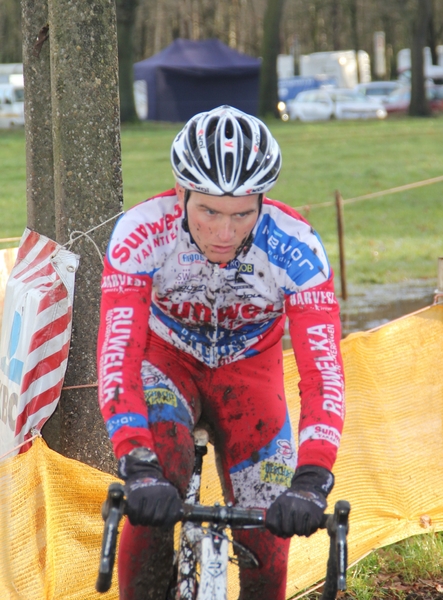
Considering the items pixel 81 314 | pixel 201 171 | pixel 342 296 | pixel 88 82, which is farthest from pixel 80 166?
pixel 342 296

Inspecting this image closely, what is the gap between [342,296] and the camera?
1055cm

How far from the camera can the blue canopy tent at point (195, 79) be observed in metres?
43.4

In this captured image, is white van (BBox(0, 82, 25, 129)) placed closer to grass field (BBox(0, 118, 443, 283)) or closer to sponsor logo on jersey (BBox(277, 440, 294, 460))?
grass field (BBox(0, 118, 443, 283))

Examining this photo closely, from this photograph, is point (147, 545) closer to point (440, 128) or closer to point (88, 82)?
point (88, 82)

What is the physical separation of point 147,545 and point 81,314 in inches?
62.0

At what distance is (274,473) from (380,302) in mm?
7567

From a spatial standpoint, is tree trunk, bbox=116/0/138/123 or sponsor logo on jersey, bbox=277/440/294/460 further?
tree trunk, bbox=116/0/138/123

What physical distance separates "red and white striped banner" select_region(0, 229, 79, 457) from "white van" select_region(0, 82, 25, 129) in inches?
1382

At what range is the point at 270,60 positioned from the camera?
38.8 metres

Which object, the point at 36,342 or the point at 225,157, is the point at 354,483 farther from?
the point at 225,157

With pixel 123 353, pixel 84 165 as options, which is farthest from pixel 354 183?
pixel 123 353

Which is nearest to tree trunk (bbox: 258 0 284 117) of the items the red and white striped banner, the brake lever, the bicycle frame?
the red and white striped banner

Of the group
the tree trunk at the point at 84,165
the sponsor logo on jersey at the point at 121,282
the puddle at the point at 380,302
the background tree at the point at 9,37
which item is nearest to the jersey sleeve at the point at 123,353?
the sponsor logo on jersey at the point at 121,282

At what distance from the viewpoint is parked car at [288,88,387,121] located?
1718 inches
